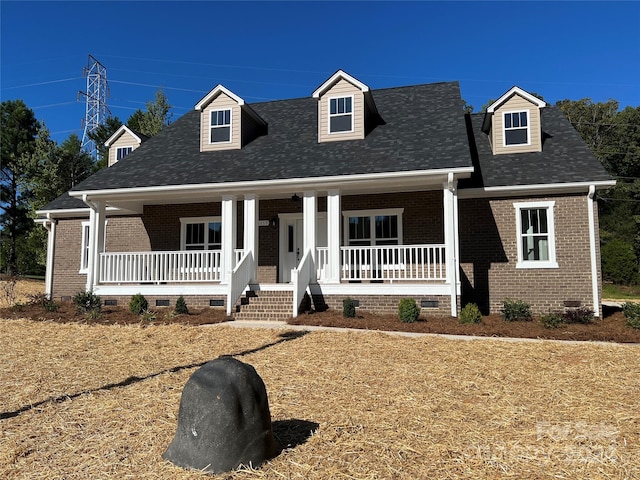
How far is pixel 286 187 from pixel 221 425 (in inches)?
388

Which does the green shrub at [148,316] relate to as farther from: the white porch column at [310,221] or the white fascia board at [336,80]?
the white fascia board at [336,80]

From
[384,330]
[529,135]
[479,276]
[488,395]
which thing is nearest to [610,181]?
[529,135]

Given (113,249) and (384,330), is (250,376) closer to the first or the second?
(384,330)

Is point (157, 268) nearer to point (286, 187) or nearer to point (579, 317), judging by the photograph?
point (286, 187)

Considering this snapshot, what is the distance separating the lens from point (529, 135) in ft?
46.7

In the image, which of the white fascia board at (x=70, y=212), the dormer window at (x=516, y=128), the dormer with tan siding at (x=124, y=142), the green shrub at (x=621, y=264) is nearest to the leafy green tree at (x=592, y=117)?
the green shrub at (x=621, y=264)

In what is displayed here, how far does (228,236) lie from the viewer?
1352 cm

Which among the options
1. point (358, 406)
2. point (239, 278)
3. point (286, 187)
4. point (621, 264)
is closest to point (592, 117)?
point (621, 264)

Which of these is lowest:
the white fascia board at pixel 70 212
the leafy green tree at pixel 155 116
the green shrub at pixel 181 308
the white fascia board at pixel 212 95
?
the green shrub at pixel 181 308

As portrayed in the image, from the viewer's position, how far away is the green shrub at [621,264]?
2622cm

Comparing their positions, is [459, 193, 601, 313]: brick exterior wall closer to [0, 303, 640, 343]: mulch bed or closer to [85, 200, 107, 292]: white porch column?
[0, 303, 640, 343]: mulch bed

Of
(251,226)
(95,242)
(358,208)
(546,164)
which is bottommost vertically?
(95,242)

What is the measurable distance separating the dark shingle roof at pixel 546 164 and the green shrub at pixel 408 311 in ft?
14.1

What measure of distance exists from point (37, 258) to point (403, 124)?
2691 centimetres
